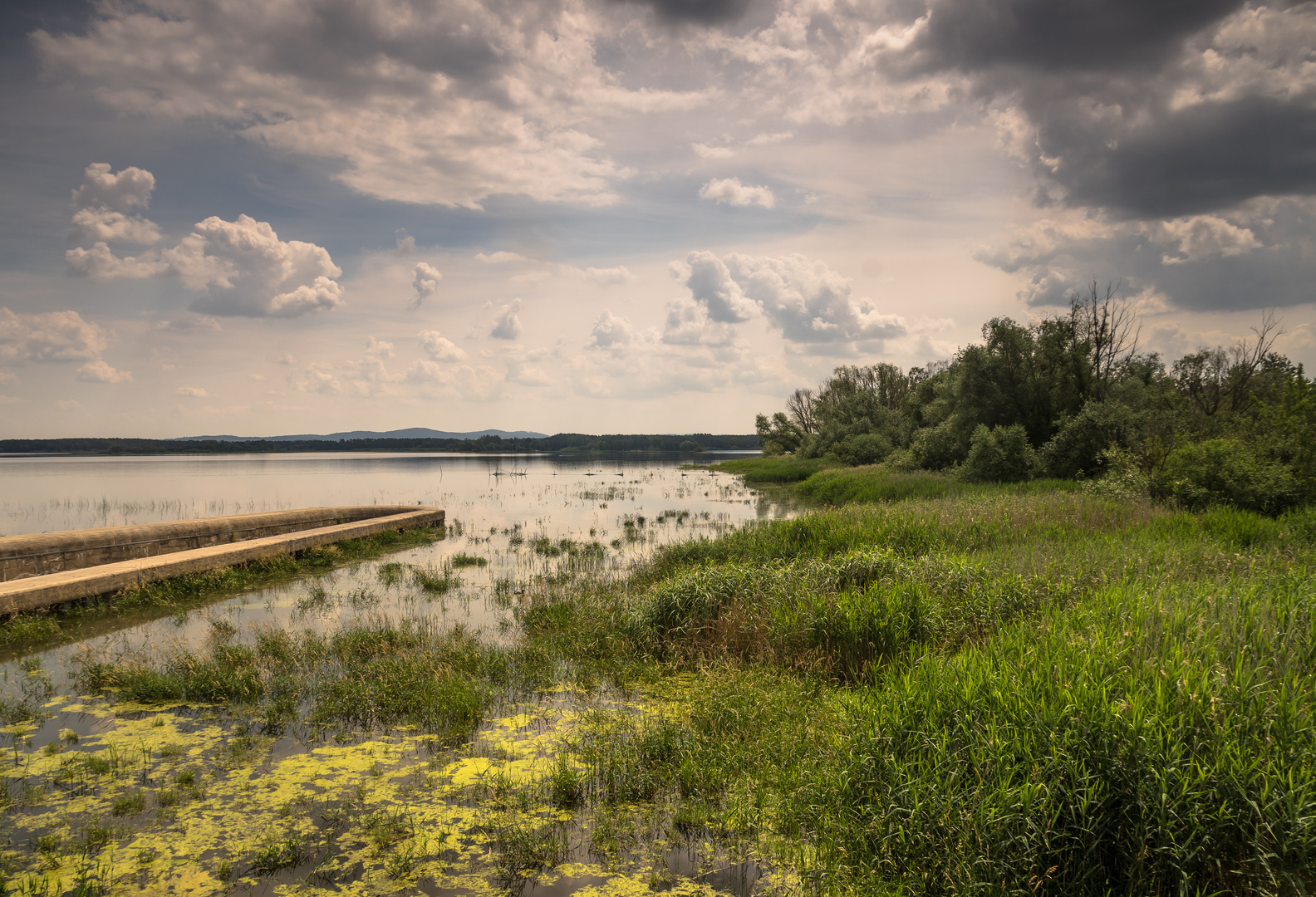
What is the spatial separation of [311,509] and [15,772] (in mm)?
20043

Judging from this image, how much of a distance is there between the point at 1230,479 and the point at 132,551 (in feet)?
99.8

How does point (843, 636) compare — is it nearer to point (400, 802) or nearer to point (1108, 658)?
point (1108, 658)

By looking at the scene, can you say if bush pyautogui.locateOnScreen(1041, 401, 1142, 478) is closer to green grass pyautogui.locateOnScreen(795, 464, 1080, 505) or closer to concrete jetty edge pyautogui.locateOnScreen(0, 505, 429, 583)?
green grass pyautogui.locateOnScreen(795, 464, 1080, 505)

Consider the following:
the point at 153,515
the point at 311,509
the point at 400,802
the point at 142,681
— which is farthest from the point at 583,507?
the point at 400,802

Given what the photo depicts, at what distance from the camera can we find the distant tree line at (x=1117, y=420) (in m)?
18.2

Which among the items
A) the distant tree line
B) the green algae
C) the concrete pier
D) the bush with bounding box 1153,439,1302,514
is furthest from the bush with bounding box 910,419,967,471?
the green algae

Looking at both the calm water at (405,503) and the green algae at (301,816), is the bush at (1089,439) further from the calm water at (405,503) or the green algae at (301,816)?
the green algae at (301,816)

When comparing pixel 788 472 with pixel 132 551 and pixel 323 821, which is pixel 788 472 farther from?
pixel 323 821

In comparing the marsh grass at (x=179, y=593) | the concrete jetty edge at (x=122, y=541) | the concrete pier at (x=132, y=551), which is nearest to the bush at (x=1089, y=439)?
the marsh grass at (x=179, y=593)

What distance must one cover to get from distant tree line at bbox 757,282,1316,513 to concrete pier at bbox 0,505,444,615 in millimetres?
27298

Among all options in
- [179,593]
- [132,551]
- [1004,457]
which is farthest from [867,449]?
[179,593]

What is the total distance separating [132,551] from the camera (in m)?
16.5

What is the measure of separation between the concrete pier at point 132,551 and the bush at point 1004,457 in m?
29.1

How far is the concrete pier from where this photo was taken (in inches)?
465
